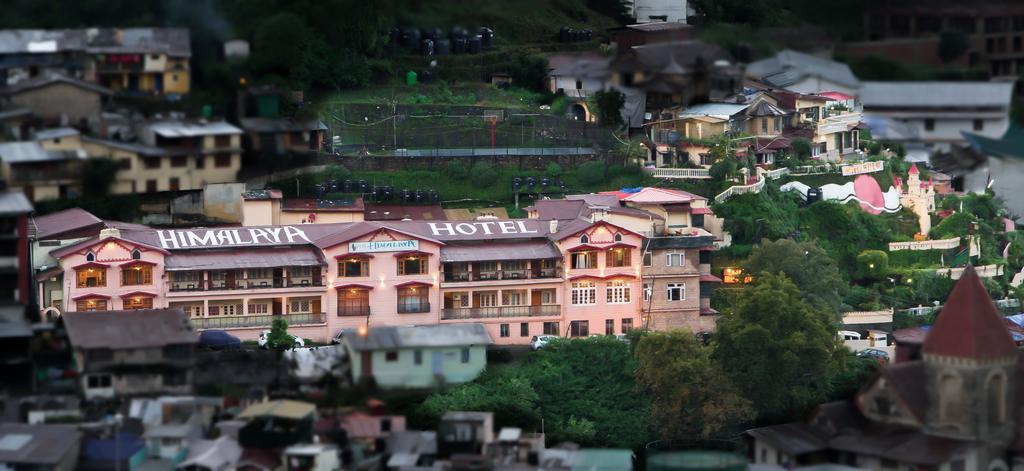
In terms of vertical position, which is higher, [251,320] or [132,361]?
[251,320]

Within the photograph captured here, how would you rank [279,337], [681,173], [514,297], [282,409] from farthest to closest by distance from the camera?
[681,173] → [514,297] → [279,337] → [282,409]

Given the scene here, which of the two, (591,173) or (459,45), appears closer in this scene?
(459,45)

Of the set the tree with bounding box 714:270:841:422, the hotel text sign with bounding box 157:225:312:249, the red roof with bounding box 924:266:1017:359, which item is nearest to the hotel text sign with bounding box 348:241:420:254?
the hotel text sign with bounding box 157:225:312:249

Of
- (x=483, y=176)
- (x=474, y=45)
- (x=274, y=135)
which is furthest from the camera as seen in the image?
(x=483, y=176)

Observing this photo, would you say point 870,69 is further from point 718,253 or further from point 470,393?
point 718,253

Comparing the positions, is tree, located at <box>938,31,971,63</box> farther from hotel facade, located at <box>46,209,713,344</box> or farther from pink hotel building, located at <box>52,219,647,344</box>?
pink hotel building, located at <box>52,219,647,344</box>

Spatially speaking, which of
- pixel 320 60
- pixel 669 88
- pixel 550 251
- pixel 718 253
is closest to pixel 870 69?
pixel 669 88

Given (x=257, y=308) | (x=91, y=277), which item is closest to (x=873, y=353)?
(x=257, y=308)

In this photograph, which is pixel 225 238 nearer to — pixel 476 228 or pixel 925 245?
pixel 476 228
